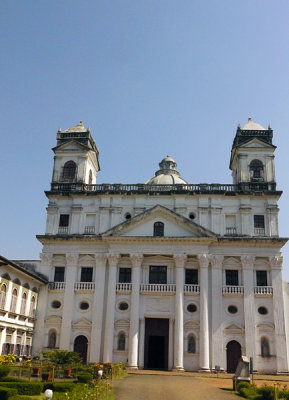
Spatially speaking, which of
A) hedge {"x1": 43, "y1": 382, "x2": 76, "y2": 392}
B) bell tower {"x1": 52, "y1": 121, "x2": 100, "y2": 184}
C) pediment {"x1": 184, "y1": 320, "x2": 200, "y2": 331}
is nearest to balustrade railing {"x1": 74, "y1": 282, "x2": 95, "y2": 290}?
pediment {"x1": 184, "y1": 320, "x2": 200, "y2": 331}

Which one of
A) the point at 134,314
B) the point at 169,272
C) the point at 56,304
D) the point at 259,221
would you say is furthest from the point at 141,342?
the point at 259,221

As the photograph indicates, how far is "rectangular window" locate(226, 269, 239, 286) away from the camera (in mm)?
37375

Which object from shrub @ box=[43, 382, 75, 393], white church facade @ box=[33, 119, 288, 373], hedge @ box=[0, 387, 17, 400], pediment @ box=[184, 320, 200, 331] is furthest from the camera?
pediment @ box=[184, 320, 200, 331]

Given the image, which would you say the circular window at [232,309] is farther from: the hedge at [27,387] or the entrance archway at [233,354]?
the hedge at [27,387]

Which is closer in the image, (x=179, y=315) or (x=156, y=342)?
(x=179, y=315)

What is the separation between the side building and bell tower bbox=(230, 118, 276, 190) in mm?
20491

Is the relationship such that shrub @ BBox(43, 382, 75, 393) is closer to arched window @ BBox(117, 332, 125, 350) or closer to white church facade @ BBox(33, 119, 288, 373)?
white church facade @ BBox(33, 119, 288, 373)

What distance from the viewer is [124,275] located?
1501 inches

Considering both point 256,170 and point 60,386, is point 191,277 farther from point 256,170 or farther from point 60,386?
point 60,386

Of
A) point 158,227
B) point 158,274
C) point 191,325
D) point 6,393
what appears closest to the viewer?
point 6,393

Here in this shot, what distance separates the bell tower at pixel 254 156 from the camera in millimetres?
40219

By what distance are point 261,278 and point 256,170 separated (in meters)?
10.1

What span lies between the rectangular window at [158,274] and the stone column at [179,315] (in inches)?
64.1

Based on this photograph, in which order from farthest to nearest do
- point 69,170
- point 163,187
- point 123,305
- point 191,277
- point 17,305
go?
point 69,170 → point 163,187 → point 191,277 → point 123,305 → point 17,305
